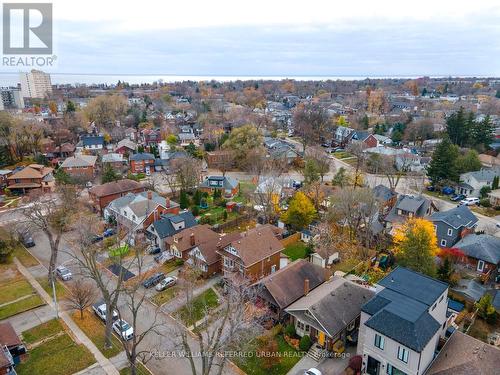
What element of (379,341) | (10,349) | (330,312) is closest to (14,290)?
(10,349)

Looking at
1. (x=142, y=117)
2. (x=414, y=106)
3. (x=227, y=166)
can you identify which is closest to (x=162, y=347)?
(x=227, y=166)

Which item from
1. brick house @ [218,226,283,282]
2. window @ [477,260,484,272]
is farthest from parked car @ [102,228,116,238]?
window @ [477,260,484,272]

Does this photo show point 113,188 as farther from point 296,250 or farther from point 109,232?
point 296,250

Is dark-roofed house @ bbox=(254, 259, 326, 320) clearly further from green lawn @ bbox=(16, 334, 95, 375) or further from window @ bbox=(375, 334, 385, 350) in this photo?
green lawn @ bbox=(16, 334, 95, 375)

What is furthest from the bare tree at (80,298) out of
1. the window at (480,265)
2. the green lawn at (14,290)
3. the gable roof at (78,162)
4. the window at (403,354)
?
the gable roof at (78,162)

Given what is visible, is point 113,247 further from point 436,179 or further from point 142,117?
point 142,117

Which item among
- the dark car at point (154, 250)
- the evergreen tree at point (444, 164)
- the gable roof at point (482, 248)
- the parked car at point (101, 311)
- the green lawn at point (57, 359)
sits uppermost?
the evergreen tree at point (444, 164)

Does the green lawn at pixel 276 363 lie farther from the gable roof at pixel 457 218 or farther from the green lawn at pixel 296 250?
the gable roof at pixel 457 218
